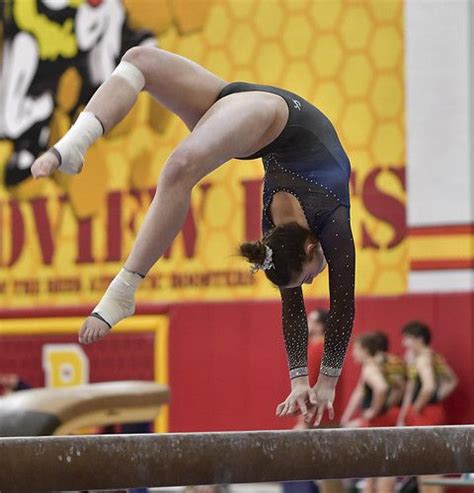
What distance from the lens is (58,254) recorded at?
436 inches

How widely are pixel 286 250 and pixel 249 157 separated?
1.13 ft

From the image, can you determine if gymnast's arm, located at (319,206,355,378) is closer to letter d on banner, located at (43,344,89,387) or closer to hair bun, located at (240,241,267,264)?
hair bun, located at (240,241,267,264)

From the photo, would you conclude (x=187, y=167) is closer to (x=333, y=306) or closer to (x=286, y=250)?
(x=286, y=250)

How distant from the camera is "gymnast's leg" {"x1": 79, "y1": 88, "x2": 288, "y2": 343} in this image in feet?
13.1

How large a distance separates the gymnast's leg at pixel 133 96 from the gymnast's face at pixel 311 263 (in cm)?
59

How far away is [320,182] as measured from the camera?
4254 millimetres

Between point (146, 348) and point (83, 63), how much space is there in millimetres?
2462

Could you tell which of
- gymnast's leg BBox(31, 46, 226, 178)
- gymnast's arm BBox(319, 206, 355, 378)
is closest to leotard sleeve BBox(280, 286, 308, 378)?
gymnast's arm BBox(319, 206, 355, 378)

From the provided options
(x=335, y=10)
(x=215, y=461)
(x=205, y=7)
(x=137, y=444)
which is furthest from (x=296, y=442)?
(x=205, y=7)

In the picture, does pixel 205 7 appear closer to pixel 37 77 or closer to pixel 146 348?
pixel 37 77

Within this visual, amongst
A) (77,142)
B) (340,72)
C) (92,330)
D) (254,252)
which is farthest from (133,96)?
(340,72)

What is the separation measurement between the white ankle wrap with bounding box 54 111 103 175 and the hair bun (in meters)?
0.61

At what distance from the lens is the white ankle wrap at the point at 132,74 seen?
4.10 metres

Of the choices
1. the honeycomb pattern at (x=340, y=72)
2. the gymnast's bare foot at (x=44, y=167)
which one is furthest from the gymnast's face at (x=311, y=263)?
the honeycomb pattern at (x=340, y=72)
